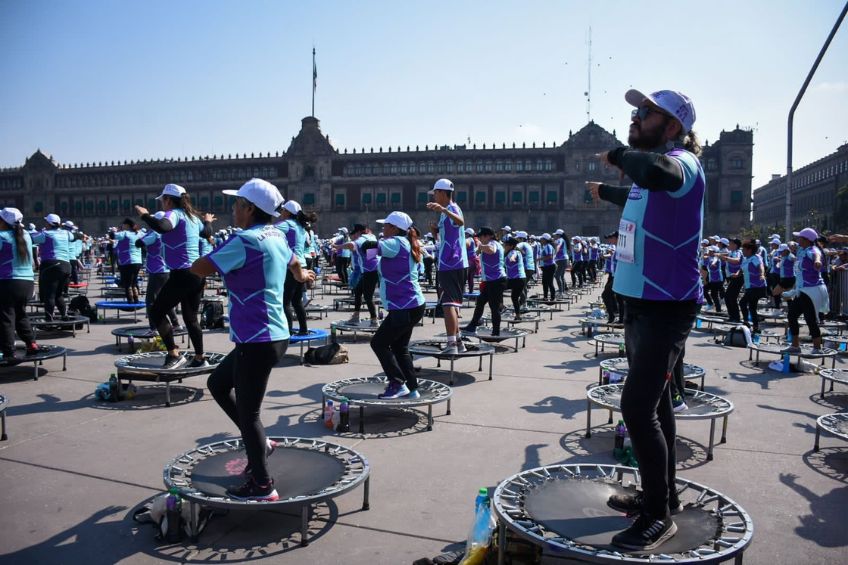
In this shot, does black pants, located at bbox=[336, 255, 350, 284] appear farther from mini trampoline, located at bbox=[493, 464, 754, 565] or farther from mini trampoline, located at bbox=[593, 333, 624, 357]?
mini trampoline, located at bbox=[493, 464, 754, 565]

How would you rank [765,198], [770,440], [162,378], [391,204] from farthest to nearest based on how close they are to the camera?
[765,198] → [391,204] → [162,378] → [770,440]

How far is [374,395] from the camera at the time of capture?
591cm

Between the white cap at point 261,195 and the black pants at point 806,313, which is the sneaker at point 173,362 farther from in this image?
the black pants at point 806,313

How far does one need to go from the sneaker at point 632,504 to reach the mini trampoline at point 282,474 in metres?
1.44

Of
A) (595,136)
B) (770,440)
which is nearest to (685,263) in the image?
(770,440)

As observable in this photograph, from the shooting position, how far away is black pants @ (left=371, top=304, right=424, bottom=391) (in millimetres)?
5809

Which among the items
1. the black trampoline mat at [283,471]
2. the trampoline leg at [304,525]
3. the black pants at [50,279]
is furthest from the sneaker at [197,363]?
the black pants at [50,279]

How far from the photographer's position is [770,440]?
219 inches

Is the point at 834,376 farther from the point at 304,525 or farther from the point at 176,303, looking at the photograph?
the point at 176,303

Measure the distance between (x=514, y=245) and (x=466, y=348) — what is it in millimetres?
4943

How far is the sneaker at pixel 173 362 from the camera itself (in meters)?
6.75

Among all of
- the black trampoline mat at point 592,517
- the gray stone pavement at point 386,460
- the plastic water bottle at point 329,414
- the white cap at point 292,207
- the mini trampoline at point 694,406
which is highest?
the white cap at point 292,207

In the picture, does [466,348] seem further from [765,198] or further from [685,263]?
[765,198]

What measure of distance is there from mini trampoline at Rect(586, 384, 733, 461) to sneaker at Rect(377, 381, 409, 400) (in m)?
1.64
